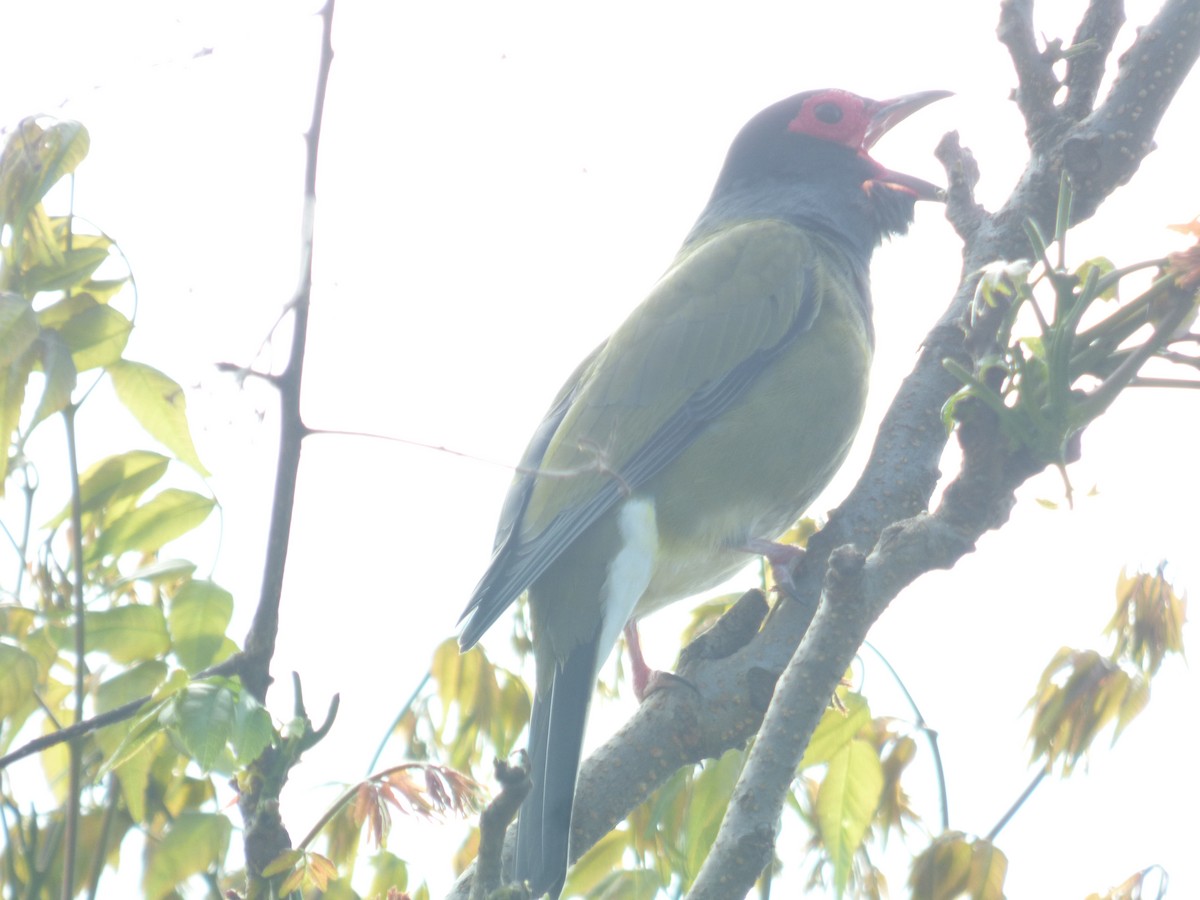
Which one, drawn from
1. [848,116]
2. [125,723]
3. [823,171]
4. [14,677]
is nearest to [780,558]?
[125,723]

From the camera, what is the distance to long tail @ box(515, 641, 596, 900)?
232cm

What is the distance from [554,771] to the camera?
101 inches

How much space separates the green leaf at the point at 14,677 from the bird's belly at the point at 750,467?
1.96 meters

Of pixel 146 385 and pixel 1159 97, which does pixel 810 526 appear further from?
pixel 146 385

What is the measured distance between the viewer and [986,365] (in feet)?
5.77

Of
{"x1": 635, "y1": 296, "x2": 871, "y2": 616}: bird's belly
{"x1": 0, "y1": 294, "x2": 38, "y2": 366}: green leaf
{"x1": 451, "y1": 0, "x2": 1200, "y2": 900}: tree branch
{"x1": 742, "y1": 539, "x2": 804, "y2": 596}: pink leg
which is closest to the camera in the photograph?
{"x1": 0, "y1": 294, "x2": 38, "y2": 366}: green leaf

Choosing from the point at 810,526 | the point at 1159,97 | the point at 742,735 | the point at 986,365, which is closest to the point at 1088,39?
the point at 1159,97

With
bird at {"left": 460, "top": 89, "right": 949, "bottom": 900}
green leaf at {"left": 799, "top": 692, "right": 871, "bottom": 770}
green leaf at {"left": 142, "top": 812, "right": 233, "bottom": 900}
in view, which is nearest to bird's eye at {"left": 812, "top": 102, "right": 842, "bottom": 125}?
bird at {"left": 460, "top": 89, "right": 949, "bottom": 900}

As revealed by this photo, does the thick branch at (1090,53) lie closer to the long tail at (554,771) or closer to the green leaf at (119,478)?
the long tail at (554,771)

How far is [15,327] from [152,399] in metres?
0.27

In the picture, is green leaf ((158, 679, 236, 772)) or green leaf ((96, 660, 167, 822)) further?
green leaf ((96, 660, 167, 822))

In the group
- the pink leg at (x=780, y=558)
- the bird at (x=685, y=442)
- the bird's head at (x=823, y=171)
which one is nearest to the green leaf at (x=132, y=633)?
the bird at (x=685, y=442)

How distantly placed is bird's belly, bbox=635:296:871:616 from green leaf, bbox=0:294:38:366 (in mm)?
2038

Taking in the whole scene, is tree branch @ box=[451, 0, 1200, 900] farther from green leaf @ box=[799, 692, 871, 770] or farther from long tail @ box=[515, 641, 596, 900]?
green leaf @ box=[799, 692, 871, 770]
